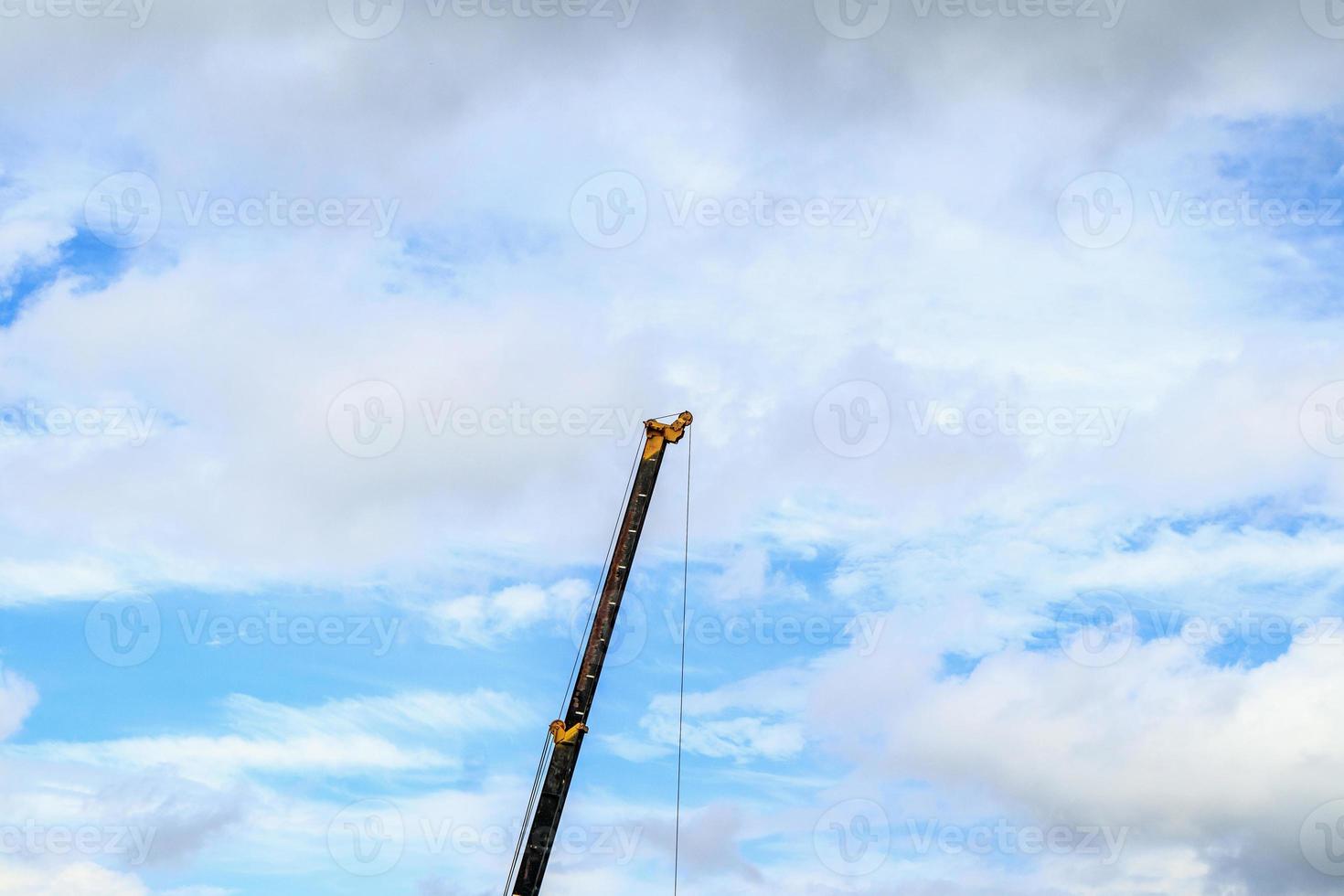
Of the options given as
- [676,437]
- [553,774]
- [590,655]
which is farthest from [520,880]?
[676,437]

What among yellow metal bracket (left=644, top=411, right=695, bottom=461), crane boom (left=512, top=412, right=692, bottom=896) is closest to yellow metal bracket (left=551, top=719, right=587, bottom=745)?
crane boom (left=512, top=412, right=692, bottom=896)

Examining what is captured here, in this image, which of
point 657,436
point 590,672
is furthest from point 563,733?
point 657,436

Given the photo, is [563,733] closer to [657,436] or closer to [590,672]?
[590,672]

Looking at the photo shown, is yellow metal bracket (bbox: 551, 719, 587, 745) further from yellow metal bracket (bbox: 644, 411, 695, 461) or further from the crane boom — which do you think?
yellow metal bracket (bbox: 644, 411, 695, 461)

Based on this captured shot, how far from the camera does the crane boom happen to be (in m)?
30.5

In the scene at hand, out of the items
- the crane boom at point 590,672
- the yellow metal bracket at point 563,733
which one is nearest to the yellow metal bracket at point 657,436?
the crane boom at point 590,672

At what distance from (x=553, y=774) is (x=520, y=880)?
8.05 ft

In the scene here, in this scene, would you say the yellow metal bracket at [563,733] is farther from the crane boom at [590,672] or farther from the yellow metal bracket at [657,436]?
the yellow metal bracket at [657,436]

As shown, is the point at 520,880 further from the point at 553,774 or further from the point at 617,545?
the point at 617,545

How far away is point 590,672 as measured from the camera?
106 ft

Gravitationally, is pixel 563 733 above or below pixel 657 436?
below

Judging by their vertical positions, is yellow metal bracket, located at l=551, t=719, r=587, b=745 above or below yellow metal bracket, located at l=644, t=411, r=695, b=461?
below

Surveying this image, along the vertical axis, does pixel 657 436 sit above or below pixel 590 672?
above

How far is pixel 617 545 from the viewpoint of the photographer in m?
33.9
